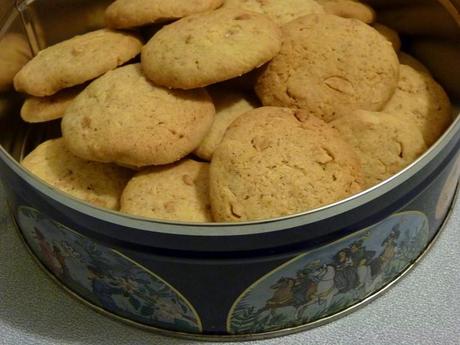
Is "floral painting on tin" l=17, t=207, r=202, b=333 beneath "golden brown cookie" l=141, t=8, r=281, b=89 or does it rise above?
beneath

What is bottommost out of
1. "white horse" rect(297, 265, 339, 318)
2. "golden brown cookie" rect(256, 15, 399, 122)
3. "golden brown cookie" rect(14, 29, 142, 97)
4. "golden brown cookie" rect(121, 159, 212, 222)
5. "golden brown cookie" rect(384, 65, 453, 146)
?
"white horse" rect(297, 265, 339, 318)

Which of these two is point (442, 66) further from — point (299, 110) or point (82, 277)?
point (82, 277)

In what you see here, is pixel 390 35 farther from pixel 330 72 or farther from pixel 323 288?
pixel 323 288

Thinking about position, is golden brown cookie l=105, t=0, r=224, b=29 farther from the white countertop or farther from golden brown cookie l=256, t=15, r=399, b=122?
the white countertop

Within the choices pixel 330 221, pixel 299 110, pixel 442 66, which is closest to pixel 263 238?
pixel 330 221

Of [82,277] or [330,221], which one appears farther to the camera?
[82,277]

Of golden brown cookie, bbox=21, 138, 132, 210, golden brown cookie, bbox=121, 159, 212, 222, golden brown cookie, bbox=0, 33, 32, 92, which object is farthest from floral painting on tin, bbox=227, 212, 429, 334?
golden brown cookie, bbox=0, 33, 32, 92

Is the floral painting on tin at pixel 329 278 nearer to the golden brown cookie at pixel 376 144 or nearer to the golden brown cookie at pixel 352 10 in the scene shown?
the golden brown cookie at pixel 376 144

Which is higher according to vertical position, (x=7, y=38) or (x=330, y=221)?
(x=7, y=38)
